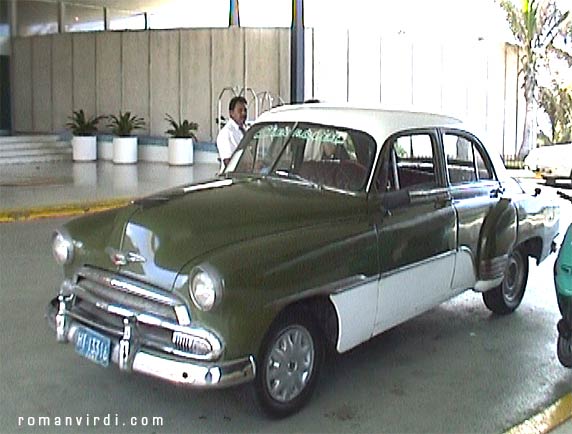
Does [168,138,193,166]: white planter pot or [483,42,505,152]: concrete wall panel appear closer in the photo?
[168,138,193,166]: white planter pot

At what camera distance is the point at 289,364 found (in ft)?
14.3

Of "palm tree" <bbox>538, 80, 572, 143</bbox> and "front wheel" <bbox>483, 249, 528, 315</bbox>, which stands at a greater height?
"palm tree" <bbox>538, 80, 572, 143</bbox>

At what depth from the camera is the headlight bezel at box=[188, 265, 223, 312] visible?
13.0 ft

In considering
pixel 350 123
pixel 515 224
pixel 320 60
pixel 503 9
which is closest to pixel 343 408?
pixel 350 123

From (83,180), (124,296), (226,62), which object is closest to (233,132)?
(124,296)

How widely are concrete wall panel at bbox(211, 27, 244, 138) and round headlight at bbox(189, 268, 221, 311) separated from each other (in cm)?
1701

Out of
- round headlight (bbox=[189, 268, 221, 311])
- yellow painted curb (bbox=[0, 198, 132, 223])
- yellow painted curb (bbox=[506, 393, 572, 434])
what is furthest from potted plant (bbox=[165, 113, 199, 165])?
round headlight (bbox=[189, 268, 221, 311])

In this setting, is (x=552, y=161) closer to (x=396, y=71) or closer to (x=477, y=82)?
(x=396, y=71)

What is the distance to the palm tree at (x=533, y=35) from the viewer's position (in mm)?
21906

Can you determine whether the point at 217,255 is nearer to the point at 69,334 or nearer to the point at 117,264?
the point at 117,264

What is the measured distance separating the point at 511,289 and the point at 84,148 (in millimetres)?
15702

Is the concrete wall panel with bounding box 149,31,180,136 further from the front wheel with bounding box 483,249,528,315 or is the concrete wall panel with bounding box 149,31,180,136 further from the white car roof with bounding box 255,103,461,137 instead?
the white car roof with bounding box 255,103,461,137

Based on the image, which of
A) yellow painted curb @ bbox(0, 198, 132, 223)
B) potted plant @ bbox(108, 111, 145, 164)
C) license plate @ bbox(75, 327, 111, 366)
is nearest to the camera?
license plate @ bbox(75, 327, 111, 366)

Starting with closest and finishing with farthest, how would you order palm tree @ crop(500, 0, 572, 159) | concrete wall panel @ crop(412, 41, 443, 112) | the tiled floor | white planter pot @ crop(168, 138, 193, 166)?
the tiled floor < white planter pot @ crop(168, 138, 193, 166) < concrete wall panel @ crop(412, 41, 443, 112) < palm tree @ crop(500, 0, 572, 159)
